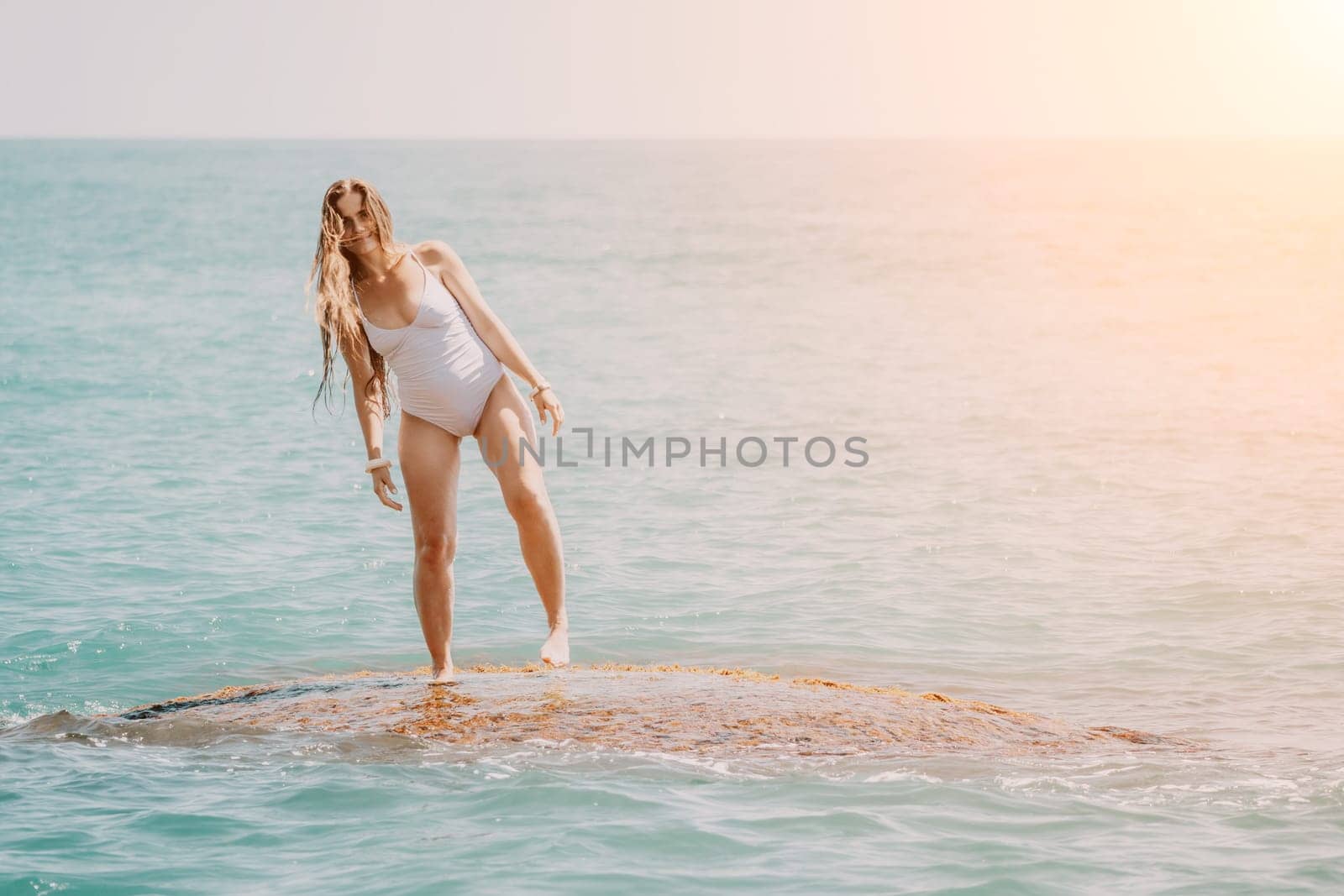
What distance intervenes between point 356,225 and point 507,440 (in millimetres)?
1010

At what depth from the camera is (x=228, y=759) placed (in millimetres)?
5539

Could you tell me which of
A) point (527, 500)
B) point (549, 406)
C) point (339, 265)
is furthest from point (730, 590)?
point (339, 265)

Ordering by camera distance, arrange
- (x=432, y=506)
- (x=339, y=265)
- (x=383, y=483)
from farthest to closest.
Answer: (x=383, y=483), (x=432, y=506), (x=339, y=265)

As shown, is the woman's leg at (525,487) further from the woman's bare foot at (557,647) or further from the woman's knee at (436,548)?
the woman's knee at (436,548)

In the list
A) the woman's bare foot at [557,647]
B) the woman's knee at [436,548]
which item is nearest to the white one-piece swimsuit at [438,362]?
the woman's knee at [436,548]

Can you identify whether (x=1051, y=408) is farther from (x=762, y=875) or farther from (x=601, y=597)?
(x=762, y=875)

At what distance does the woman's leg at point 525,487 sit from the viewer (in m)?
5.75

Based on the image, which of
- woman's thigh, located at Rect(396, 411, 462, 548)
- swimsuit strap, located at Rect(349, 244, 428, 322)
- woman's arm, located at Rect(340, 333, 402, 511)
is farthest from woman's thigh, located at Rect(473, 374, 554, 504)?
swimsuit strap, located at Rect(349, 244, 428, 322)

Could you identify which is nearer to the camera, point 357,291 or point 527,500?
point 357,291

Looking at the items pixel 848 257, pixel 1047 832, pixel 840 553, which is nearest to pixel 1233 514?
pixel 840 553

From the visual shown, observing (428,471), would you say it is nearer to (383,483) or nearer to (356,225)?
(383,483)

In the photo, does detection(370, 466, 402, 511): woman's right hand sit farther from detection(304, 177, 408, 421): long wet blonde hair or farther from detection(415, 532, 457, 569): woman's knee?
detection(304, 177, 408, 421): long wet blonde hair

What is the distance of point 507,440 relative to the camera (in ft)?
18.8

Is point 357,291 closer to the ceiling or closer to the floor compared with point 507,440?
closer to the ceiling
